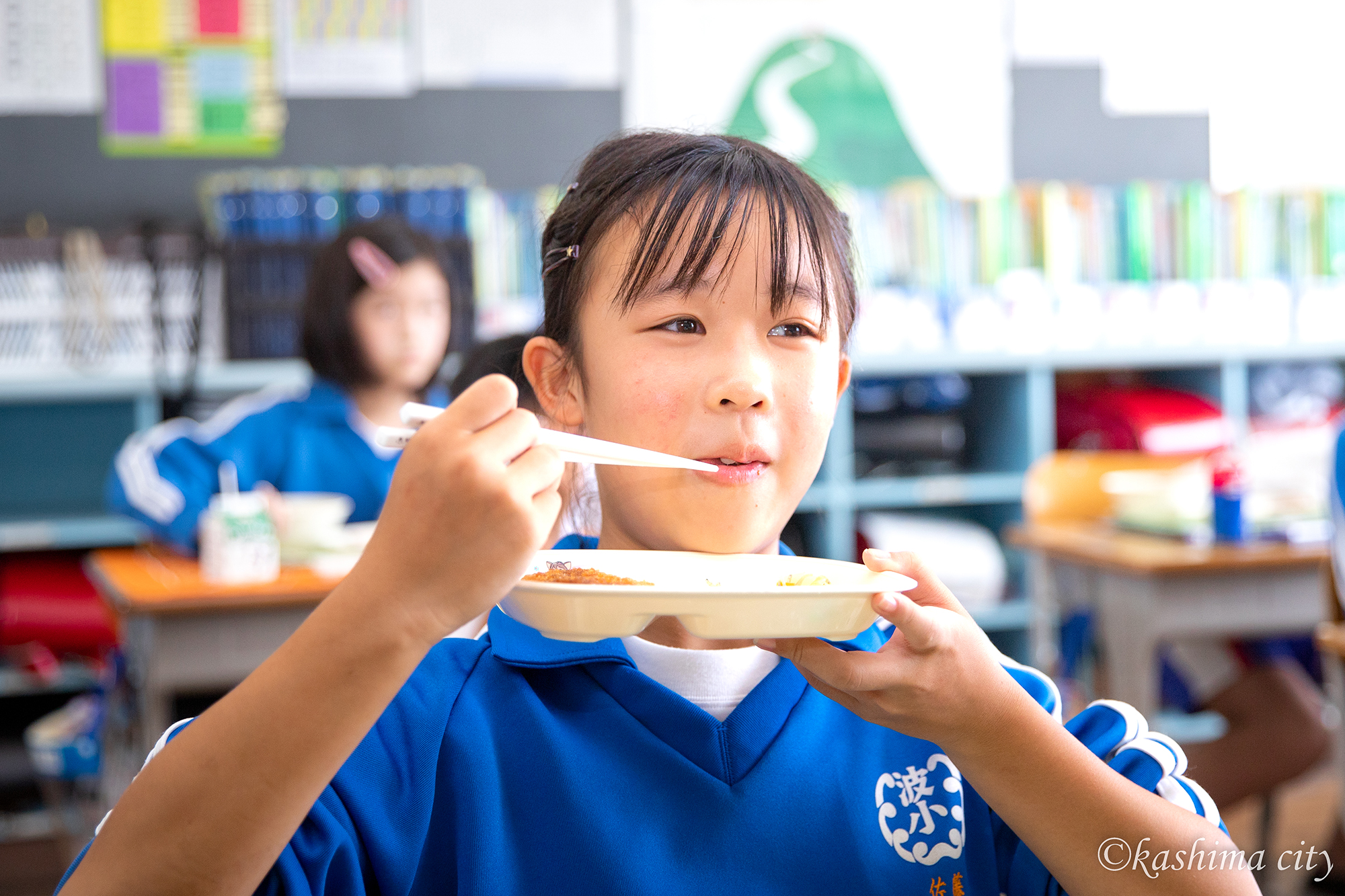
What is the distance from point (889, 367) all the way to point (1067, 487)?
734mm

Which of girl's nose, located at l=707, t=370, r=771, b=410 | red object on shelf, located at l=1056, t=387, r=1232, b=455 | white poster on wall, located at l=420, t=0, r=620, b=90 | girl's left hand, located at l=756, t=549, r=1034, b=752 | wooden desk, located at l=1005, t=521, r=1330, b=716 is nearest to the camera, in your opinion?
girl's left hand, located at l=756, t=549, r=1034, b=752

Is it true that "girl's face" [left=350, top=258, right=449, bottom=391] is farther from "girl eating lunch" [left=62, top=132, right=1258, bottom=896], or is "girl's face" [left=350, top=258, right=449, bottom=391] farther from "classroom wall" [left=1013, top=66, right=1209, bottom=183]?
"classroom wall" [left=1013, top=66, right=1209, bottom=183]

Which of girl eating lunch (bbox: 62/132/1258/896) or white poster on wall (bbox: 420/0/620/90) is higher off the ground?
white poster on wall (bbox: 420/0/620/90)

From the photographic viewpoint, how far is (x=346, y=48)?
3990 mm

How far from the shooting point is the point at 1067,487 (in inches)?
127

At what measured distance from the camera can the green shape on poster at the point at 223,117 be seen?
3.88 meters

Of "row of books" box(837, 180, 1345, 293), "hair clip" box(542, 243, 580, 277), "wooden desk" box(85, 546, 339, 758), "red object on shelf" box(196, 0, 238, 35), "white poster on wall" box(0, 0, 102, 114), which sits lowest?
"wooden desk" box(85, 546, 339, 758)

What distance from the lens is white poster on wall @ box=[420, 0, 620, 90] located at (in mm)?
4059

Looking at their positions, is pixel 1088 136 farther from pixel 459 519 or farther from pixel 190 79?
pixel 459 519

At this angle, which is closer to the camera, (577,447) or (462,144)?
(577,447)

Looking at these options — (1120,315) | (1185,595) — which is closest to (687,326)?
(1185,595)

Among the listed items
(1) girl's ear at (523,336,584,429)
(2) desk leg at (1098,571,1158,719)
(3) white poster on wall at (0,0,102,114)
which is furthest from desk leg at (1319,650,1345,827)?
(3) white poster on wall at (0,0,102,114)

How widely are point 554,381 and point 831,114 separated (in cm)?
360

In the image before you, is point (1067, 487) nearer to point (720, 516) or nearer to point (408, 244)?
point (408, 244)
